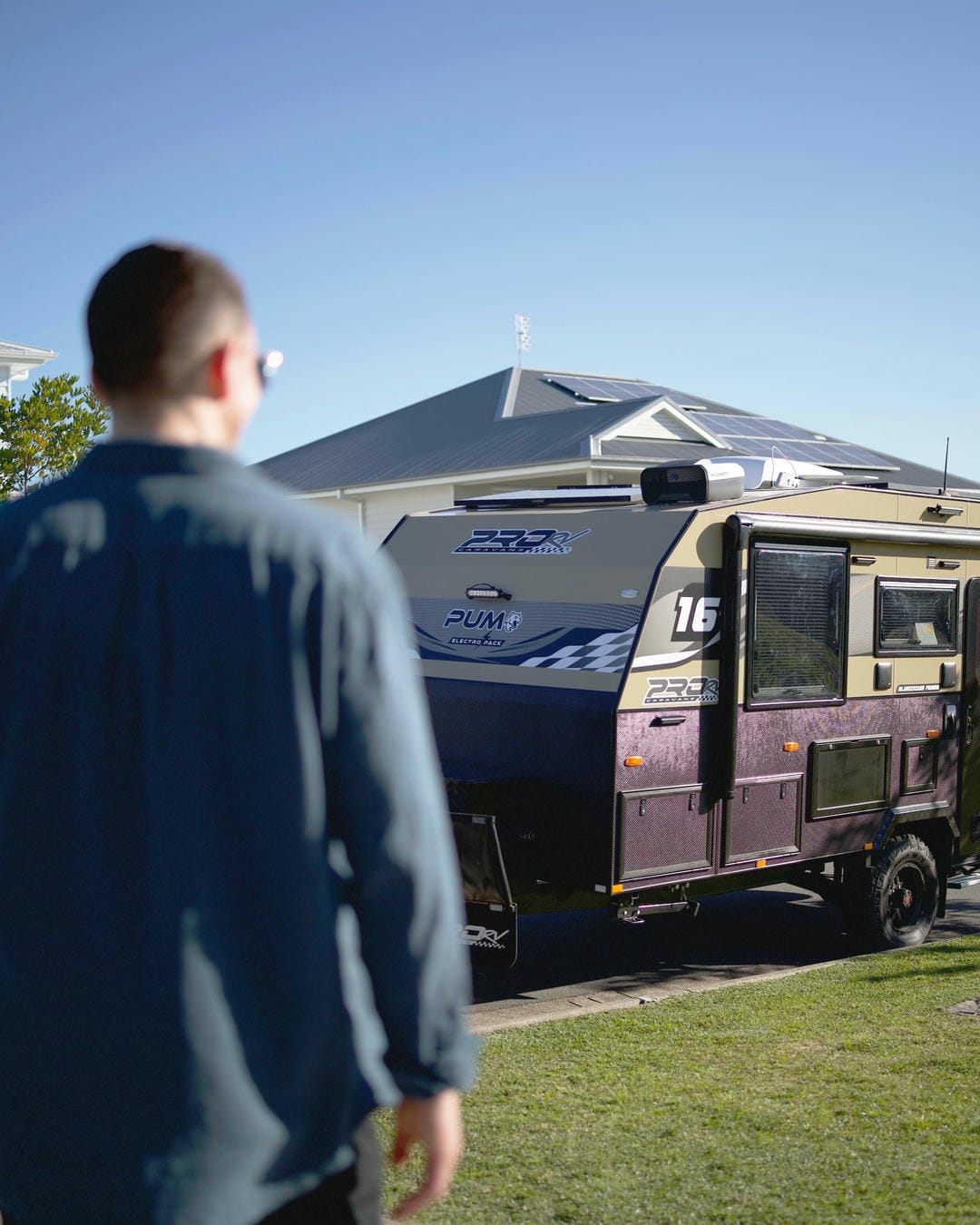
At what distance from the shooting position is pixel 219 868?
1.66 m

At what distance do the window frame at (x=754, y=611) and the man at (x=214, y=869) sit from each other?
6.29 meters

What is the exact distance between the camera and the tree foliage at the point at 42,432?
16516 millimetres

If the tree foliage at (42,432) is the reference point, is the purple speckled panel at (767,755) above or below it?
below

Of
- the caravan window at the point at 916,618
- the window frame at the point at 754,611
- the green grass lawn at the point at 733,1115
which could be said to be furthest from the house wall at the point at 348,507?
the green grass lawn at the point at 733,1115

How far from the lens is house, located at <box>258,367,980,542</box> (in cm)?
2070

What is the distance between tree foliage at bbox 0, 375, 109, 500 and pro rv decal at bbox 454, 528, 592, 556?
9466mm

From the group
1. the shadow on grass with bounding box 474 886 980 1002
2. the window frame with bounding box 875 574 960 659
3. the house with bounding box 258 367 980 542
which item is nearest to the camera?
the shadow on grass with bounding box 474 886 980 1002

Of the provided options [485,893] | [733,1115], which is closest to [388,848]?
[733,1115]

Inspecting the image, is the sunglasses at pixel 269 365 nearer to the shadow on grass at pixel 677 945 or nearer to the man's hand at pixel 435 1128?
the man's hand at pixel 435 1128

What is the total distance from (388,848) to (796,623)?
6.78 metres

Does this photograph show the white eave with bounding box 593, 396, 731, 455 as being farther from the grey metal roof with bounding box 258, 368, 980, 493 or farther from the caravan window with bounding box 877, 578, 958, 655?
the caravan window with bounding box 877, 578, 958, 655

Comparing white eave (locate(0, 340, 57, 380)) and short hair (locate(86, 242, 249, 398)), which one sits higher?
white eave (locate(0, 340, 57, 380))

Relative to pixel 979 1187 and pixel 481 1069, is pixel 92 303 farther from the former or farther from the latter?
pixel 481 1069

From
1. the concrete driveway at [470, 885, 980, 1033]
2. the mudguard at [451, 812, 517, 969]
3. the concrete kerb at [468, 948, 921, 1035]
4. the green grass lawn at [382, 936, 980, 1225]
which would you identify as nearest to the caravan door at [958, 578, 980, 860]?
the concrete driveway at [470, 885, 980, 1033]
